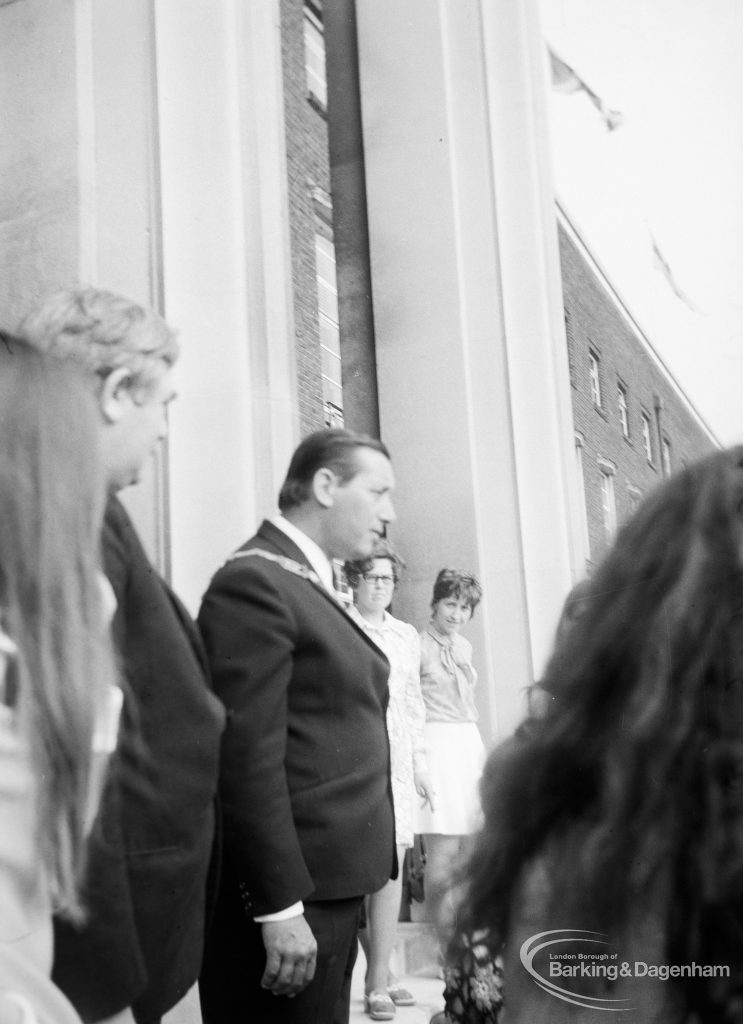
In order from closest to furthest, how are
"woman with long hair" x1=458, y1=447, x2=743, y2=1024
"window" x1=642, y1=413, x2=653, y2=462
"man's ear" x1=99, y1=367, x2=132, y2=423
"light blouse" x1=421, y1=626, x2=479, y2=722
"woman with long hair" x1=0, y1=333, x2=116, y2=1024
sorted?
A: "woman with long hair" x1=458, y1=447, x2=743, y2=1024 → "woman with long hair" x1=0, y1=333, x2=116, y2=1024 → "man's ear" x1=99, y1=367, x2=132, y2=423 → "window" x1=642, y1=413, x2=653, y2=462 → "light blouse" x1=421, y1=626, x2=479, y2=722

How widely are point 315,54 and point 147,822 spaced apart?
3.49 meters

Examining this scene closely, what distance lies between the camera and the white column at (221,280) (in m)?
2.96

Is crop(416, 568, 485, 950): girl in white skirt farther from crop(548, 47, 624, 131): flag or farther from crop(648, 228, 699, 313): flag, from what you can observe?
crop(548, 47, 624, 131): flag

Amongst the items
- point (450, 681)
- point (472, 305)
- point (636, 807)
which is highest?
point (472, 305)

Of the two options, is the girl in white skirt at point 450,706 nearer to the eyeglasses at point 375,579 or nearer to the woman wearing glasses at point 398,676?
the woman wearing glasses at point 398,676

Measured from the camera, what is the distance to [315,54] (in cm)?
438

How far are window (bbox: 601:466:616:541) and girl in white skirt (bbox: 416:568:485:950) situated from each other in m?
0.47

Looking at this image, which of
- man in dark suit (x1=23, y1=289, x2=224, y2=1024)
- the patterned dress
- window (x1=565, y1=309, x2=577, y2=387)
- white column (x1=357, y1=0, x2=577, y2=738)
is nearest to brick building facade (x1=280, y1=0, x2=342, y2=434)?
white column (x1=357, y1=0, x2=577, y2=738)

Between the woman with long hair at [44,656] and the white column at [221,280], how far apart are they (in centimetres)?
145

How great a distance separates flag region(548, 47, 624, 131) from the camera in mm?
3812

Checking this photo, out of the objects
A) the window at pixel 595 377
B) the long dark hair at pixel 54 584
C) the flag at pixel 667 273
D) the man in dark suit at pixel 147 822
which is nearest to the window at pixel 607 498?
the window at pixel 595 377

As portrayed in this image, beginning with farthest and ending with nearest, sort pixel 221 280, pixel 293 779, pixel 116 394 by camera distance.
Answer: pixel 221 280 → pixel 293 779 → pixel 116 394

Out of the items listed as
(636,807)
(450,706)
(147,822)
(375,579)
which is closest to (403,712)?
(450,706)

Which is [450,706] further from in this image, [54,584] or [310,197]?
[54,584]
